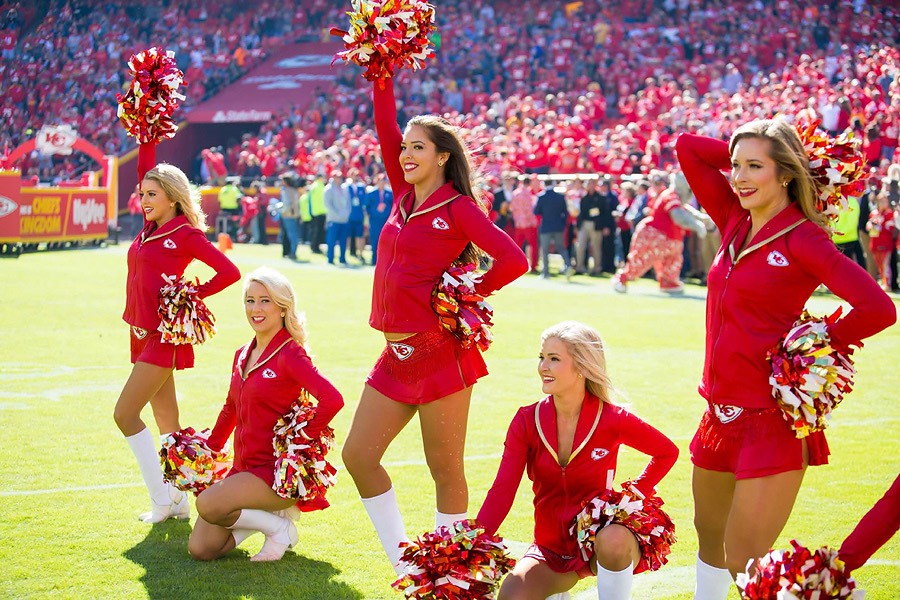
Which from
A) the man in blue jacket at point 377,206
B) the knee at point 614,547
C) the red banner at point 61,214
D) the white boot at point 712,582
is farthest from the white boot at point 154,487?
the red banner at point 61,214

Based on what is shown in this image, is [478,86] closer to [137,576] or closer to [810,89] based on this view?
[810,89]

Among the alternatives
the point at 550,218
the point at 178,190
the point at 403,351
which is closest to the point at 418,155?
the point at 403,351

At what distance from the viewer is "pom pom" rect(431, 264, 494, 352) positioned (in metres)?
3.71

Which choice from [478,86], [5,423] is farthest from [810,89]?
[5,423]

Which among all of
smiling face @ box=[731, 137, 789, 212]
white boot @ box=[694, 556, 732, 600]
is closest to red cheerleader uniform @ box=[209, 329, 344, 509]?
white boot @ box=[694, 556, 732, 600]

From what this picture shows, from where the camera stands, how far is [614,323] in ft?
37.4

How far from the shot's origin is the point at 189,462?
4.41 meters

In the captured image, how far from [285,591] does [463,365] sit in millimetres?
1062

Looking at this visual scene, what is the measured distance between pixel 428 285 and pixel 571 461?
81cm

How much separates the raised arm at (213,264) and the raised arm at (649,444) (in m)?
2.19

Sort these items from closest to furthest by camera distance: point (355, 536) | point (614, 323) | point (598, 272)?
point (355, 536), point (614, 323), point (598, 272)

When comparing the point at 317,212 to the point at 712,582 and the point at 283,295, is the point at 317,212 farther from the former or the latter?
the point at 712,582

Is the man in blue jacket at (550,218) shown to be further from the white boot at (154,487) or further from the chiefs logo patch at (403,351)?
the chiefs logo patch at (403,351)

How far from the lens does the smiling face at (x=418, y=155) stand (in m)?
3.85
